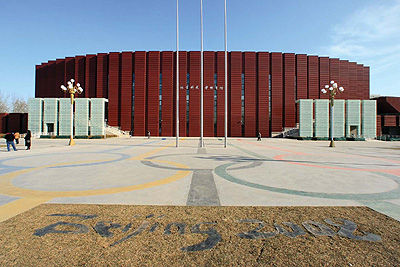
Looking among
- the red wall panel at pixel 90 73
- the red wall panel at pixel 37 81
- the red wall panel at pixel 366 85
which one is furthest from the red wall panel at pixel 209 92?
the red wall panel at pixel 37 81

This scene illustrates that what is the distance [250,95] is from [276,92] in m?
7.35

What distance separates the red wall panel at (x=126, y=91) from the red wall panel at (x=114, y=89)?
5.39 feet

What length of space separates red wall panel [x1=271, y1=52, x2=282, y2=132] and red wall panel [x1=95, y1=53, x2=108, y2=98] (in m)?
47.1

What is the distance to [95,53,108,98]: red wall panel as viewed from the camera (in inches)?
2137

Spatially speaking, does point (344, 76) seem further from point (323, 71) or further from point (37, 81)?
point (37, 81)

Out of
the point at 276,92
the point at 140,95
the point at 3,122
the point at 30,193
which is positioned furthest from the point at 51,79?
the point at 30,193

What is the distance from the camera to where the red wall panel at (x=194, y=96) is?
5216 cm

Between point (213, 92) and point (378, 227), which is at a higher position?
point (213, 92)

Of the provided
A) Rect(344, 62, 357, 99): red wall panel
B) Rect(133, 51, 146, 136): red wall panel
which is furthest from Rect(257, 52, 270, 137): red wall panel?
Rect(133, 51, 146, 136): red wall panel

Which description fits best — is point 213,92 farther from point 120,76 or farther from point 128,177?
point 128,177

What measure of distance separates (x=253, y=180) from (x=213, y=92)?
156 feet

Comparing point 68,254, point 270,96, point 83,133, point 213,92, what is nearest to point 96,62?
point 83,133

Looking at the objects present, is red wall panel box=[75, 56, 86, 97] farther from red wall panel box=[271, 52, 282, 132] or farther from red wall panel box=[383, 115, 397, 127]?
red wall panel box=[383, 115, 397, 127]

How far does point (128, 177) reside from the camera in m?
6.89
